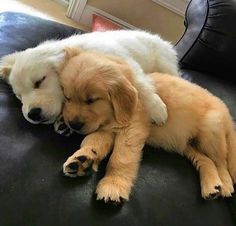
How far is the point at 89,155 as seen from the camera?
1.02 metres

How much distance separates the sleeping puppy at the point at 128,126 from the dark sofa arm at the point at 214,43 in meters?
0.51

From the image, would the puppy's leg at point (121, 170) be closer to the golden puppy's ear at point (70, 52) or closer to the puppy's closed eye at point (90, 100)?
the puppy's closed eye at point (90, 100)

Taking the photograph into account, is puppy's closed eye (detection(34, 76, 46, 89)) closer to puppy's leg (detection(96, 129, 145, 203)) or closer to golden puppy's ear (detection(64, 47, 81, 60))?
golden puppy's ear (detection(64, 47, 81, 60))

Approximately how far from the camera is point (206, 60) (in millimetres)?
1831

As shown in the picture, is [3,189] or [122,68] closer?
[3,189]

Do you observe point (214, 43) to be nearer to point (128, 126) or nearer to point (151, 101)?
point (151, 101)

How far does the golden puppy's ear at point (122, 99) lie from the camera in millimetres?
1174

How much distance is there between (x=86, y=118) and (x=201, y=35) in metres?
0.92

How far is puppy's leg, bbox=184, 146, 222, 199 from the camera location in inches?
43.3

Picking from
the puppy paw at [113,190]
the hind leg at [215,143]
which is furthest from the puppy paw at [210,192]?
the puppy paw at [113,190]

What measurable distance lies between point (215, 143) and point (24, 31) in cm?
87

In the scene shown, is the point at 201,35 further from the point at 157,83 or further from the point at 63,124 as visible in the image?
the point at 63,124

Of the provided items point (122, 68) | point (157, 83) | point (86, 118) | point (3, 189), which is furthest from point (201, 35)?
point (3, 189)

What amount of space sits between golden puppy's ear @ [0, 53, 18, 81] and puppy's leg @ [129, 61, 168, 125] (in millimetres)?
415
